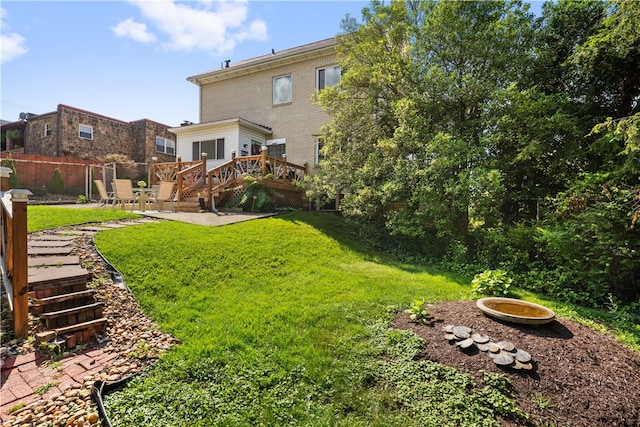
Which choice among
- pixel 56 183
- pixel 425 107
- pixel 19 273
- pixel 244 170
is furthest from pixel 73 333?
pixel 56 183

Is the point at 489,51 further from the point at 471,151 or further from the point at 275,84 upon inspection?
the point at 275,84

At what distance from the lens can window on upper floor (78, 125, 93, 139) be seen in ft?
62.7

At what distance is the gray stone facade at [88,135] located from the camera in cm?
1838

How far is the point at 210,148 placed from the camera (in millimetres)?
15047

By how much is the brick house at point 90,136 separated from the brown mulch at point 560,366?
74.7 feet

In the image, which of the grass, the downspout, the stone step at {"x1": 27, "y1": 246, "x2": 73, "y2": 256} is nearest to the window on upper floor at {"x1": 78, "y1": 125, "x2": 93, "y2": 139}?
the downspout

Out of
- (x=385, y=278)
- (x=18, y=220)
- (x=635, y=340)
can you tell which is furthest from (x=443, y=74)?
(x=18, y=220)

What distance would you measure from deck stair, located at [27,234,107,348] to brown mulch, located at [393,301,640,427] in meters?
3.86

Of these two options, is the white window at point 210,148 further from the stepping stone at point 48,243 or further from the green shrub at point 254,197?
the stepping stone at point 48,243

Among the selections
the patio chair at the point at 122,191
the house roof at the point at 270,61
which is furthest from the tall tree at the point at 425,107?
the patio chair at the point at 122,191

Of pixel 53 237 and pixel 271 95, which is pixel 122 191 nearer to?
pixel 53 237

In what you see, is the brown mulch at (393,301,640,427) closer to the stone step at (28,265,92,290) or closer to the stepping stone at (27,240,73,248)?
the stone step at (28,265,92,290)

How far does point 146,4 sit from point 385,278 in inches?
329

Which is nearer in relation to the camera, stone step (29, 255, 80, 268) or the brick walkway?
the brick walkway
